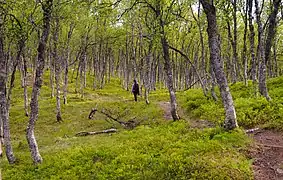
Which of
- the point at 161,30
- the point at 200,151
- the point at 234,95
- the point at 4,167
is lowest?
the point at 4,167

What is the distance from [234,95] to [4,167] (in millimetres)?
16342

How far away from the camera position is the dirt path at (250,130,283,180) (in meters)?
10.3

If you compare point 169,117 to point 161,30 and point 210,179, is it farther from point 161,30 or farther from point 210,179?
point 210,179

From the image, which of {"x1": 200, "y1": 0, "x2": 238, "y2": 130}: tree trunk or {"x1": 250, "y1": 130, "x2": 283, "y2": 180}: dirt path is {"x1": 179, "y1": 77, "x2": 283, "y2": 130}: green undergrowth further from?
{"x1": 200, "y1": 0, "x2": 238, "y2": 130}: tree trunk

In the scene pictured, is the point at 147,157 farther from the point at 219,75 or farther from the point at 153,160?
the point at 219,75

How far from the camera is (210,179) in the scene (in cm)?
997

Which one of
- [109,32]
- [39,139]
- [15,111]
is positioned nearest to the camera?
[39,139]

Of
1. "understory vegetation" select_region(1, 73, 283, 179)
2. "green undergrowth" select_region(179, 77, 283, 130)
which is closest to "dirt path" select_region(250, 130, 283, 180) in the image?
"understory vegetation" select_region(1, 73, 283, 179)

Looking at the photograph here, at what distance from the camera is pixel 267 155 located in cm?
1171

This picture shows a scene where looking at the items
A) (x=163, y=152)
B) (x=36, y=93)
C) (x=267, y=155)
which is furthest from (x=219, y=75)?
(x=36, y=93)

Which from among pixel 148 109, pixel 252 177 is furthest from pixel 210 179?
pixel 148 109

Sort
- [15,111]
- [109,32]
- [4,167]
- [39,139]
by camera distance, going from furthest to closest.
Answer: [109,32] → [15,111] → [39,139] → [4,167]

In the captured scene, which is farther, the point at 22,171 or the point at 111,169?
the point at 22,171

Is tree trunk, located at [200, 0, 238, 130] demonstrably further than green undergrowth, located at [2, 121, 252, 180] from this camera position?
Yes
